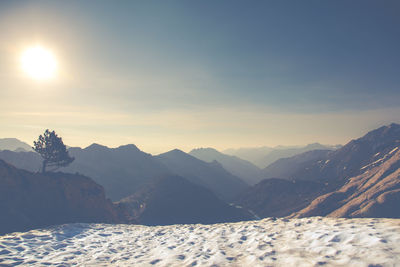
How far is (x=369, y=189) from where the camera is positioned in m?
112

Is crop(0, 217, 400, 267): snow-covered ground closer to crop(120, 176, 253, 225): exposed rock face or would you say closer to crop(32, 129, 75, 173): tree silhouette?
crop(32, 129, 75, 173): tree silhouette

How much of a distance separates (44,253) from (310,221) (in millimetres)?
17440

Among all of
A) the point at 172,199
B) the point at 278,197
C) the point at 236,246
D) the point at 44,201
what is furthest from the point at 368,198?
the point at 44,201

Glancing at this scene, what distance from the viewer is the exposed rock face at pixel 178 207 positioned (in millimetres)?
112250

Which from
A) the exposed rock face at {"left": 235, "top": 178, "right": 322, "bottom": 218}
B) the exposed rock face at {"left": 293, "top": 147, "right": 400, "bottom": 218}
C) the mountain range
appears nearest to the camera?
the mountain range

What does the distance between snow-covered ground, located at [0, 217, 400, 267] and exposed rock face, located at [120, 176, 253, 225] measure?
9143cm

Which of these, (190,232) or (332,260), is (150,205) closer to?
(190,232)

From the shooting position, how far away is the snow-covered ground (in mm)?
9555

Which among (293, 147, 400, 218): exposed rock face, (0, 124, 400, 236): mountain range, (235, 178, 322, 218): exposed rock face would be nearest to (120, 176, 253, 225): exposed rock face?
(0, 124, 400, 236): mountain range

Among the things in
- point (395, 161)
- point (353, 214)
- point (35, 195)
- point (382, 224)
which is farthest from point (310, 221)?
point (395, 161)

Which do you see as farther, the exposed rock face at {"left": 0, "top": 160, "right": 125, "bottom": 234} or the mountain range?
the mountain range

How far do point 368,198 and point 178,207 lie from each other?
295ft

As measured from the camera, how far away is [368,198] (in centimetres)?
10275

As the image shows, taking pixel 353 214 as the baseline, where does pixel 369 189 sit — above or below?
above
